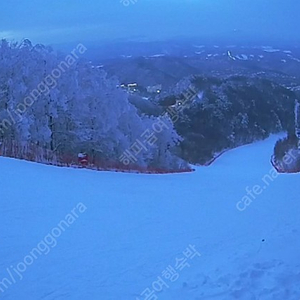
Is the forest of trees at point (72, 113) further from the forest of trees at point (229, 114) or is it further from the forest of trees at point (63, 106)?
the forest of trees at point (229, 114)

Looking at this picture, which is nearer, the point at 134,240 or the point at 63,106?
the point at 134,240

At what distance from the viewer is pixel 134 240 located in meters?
6.07

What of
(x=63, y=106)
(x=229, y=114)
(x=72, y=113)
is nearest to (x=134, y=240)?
(x=63, y=106)

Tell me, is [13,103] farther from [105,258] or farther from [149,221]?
[105,258]

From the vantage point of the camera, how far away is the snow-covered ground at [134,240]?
4.64m

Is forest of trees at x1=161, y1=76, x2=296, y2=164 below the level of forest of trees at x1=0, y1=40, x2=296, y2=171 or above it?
below

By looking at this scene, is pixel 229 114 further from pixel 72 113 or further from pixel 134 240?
pixel 134 240

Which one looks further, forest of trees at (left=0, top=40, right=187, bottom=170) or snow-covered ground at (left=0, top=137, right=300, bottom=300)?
forest of trees at (left=0, top=40, right=187, bottom=170)

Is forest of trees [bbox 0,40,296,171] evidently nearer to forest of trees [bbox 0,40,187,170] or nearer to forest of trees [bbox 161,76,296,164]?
forest of trees [bbox 0,40,187,170]

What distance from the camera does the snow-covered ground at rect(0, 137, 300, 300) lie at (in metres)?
Result: 4.64

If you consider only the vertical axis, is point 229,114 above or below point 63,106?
below

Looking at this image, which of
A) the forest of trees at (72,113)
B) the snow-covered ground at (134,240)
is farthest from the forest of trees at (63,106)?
the snow-covered ground at (134,240)

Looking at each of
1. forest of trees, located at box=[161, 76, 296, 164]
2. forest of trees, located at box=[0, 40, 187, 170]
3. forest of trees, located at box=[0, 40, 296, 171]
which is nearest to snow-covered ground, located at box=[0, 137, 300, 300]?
forest of trees, located at box=[0, 40, 296, 171]

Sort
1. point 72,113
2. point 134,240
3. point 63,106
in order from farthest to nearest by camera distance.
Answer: point 72,113
point 63,106
point 134,240
